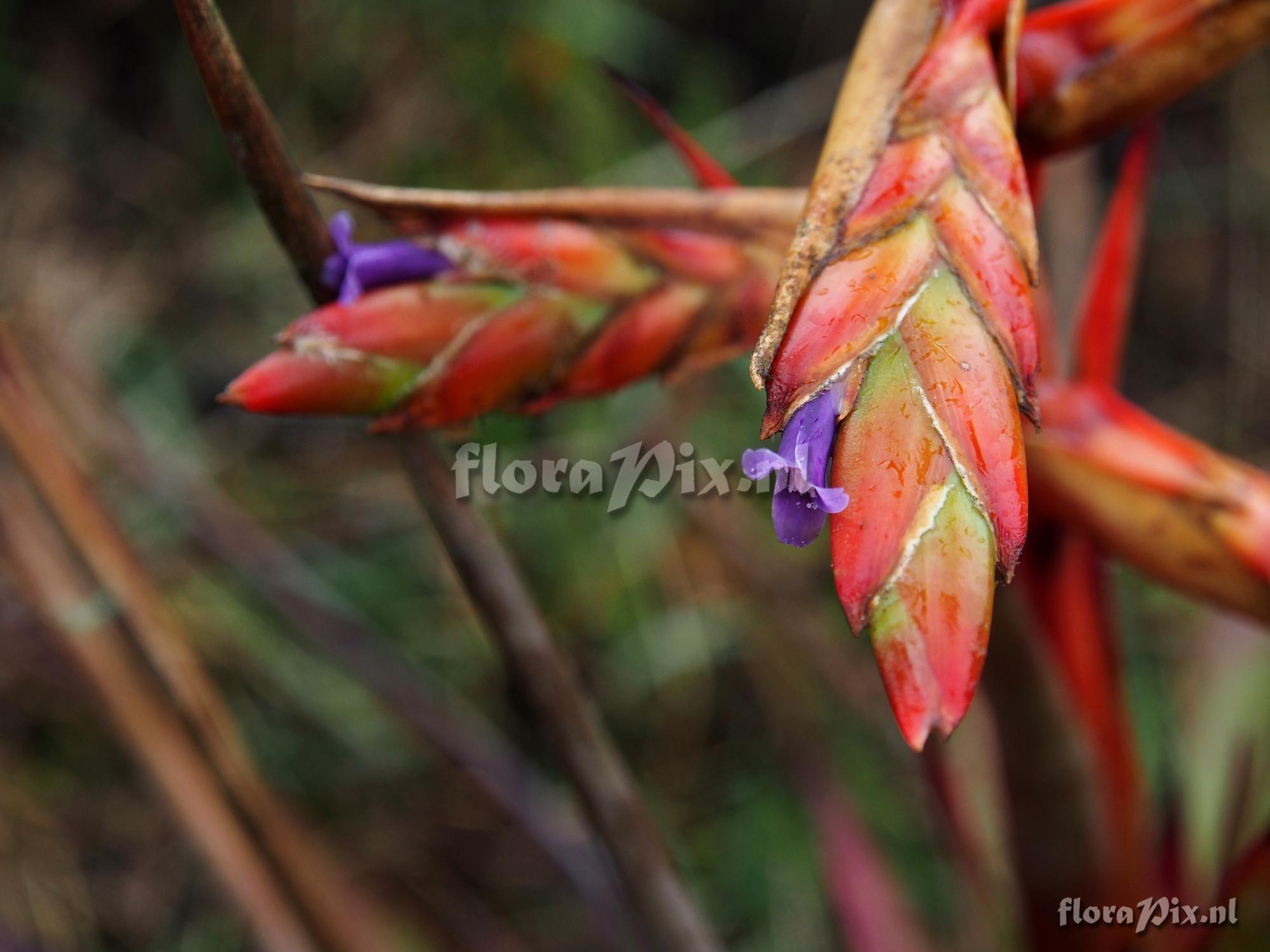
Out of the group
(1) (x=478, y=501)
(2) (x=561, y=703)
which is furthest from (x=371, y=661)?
(2) (x=561, y=703)

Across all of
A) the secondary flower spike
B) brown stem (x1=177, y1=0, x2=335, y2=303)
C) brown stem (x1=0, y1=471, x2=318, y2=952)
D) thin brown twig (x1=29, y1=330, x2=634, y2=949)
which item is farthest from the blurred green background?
the secondary flower spike

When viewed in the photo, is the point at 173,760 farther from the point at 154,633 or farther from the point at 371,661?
the point at 371,661

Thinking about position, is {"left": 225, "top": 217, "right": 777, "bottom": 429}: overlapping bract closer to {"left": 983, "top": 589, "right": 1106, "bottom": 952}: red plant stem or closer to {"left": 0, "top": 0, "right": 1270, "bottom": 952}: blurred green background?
{"left": 983, "top": 589, "right": 1106, "bottom": 952}: red plant stem

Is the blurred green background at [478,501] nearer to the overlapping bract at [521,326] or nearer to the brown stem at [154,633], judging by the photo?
the brown stem at [154,633]

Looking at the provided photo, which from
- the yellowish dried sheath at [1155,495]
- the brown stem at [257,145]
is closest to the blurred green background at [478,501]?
the yellowish dried sheath at [1155,495]

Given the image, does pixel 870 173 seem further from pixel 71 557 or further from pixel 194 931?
pixel 194 931
